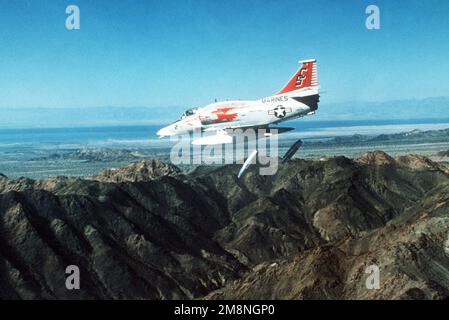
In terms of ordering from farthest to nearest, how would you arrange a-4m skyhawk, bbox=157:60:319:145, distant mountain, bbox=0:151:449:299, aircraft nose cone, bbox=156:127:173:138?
1. aircraft nose cone, bbox=156:127:173:138
2. distant mountain, bbox=0:151:449:299
3. a-4m skyhawk, bbox=157:60:319:145

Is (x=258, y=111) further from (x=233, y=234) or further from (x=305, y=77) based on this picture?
(x=233, y=234)

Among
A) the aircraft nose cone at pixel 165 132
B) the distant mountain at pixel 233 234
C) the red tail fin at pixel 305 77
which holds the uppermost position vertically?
the red tail fin at pixel 305 77

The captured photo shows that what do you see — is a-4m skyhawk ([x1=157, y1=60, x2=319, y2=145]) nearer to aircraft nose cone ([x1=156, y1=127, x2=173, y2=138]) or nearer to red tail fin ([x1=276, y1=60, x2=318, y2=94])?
red tail fin ([x1=276, y1=60, x2=318, y2=94])

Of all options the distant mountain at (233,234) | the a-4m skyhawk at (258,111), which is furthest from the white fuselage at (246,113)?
the distant mountain at (233,234)

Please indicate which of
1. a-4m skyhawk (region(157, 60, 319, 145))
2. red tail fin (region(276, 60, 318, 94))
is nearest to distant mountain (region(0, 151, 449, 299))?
a-4m skyhawk (region(157, 60, 319, 145))

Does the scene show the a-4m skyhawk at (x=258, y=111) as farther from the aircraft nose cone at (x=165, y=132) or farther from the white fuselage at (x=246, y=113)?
the aircraft nose cone at (x=165, y=132)
